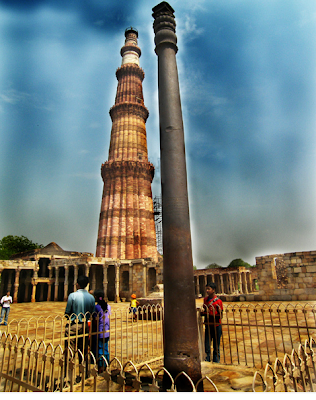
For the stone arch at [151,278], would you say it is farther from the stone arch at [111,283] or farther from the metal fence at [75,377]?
the metal fence at [75,377]

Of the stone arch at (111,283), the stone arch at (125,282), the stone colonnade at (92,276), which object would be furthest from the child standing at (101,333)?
the stone arch at (111,283)

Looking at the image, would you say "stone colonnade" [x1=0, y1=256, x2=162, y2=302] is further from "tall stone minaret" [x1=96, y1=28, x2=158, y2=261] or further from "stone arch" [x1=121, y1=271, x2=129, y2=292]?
"tall stone minaret" [x1=96, y1=28, x2=158, y2=261]

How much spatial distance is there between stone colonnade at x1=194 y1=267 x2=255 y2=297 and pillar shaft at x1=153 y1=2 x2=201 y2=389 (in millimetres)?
24169

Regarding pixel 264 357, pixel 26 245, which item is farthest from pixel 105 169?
pixel 264 357

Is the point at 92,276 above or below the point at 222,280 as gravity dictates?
above

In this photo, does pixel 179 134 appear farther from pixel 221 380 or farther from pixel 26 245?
pixel 26 245

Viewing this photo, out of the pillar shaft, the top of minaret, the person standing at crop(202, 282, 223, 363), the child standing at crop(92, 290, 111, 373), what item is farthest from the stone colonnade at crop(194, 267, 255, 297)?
the top of minaret

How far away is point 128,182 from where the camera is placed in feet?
102

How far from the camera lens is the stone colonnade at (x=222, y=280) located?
2650cm

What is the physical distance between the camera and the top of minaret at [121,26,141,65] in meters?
36.0

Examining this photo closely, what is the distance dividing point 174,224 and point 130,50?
3947 cm

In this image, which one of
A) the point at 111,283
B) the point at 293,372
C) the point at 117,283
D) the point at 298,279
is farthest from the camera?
the point at 111,283

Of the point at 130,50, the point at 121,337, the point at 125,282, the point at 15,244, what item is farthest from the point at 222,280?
the point at 15,244

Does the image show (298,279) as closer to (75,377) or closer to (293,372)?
(75,377)
